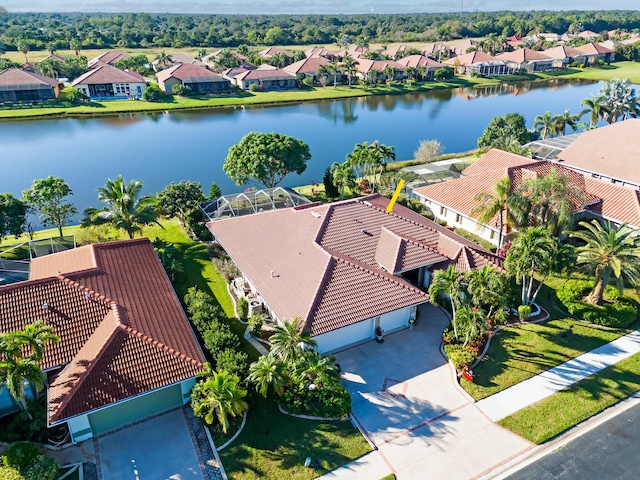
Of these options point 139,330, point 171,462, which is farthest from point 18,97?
point 171,462

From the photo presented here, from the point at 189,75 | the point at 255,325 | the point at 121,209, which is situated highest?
the point at 189,75

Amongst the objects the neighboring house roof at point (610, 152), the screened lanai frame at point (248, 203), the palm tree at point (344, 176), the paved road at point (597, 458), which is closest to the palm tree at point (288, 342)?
the paved road at point (597, 458)

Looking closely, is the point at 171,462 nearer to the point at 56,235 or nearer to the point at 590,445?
the point at 590,445

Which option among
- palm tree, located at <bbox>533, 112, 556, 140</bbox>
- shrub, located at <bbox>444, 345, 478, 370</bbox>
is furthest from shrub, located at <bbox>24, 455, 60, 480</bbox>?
palm tree, located at <bbox>533, 112, 556, 140</bbox>

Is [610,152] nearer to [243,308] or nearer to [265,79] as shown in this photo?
[243,308]

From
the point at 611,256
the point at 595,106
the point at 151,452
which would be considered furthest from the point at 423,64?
the point at 151,452
